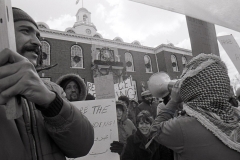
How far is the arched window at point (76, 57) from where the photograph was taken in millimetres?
15711

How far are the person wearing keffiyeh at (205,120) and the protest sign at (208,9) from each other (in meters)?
0.28

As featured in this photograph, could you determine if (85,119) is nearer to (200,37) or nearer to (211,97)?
(211,97)

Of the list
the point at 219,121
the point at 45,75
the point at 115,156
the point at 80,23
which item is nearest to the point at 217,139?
the point at 219,121

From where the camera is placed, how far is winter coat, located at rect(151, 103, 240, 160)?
109 cm

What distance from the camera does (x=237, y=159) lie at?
1100 millimetres

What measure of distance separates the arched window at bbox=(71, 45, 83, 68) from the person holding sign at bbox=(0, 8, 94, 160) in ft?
50.2

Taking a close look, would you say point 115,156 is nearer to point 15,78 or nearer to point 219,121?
point 219,121

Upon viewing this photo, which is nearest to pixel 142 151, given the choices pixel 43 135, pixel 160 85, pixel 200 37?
pixel 160 85

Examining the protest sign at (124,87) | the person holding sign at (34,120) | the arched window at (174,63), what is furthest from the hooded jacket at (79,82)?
the arched window at (174,63)

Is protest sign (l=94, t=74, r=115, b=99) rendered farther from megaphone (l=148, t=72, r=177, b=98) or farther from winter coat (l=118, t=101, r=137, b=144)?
winter coat (l=118, t=101, r=137, b=144)

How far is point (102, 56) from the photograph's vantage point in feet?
57.4

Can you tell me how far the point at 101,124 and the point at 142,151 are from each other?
550 millimetres

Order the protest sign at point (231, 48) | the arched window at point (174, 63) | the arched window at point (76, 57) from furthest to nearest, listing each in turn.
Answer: the arched window at point (174, 63) → the arched window at point (76, 57) → the protest sign at point (231, 48)

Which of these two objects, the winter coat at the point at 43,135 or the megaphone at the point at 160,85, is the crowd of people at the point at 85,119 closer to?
A: the winter coat at the point at 43,135
